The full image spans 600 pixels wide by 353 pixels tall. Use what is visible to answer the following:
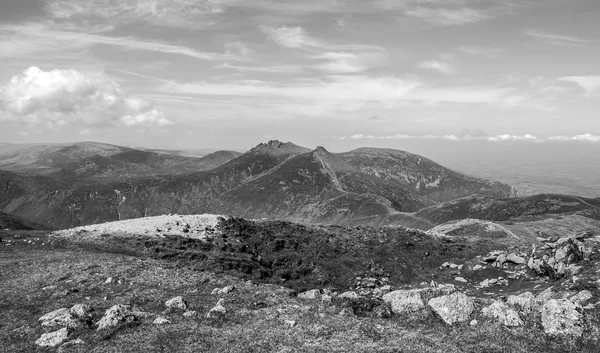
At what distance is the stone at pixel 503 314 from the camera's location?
24.6m

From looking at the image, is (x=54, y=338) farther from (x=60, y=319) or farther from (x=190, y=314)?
(x=190, y=314)

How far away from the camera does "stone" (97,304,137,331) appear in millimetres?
25769

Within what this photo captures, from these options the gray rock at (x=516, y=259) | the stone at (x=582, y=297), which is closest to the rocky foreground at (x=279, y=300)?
the stone at (x=582, y=297)

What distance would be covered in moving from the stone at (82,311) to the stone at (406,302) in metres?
24.2

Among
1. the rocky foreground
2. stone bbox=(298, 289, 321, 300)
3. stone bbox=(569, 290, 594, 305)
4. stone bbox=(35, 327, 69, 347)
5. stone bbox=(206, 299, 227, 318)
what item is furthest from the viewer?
stone bbox=(298, 289, 321, 300)

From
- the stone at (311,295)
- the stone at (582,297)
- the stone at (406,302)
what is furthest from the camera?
the stone at (311,295)

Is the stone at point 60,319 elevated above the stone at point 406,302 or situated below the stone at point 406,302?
below

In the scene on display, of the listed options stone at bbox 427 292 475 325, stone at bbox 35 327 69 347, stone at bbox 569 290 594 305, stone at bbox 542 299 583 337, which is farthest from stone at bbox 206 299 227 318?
stone at bbox 569 290 594 305

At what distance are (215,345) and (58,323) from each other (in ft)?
42.9

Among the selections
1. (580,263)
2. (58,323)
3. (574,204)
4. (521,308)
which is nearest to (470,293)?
(580,263)

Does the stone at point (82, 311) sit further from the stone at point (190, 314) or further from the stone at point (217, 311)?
the stone at point (217, 311)

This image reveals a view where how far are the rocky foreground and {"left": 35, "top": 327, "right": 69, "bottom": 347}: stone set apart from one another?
0.08m

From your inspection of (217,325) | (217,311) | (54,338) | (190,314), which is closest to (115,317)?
(54,338)

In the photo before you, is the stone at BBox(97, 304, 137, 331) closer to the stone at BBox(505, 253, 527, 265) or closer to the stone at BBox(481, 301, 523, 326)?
the stone at BBox(481, 301, 523, 326)
